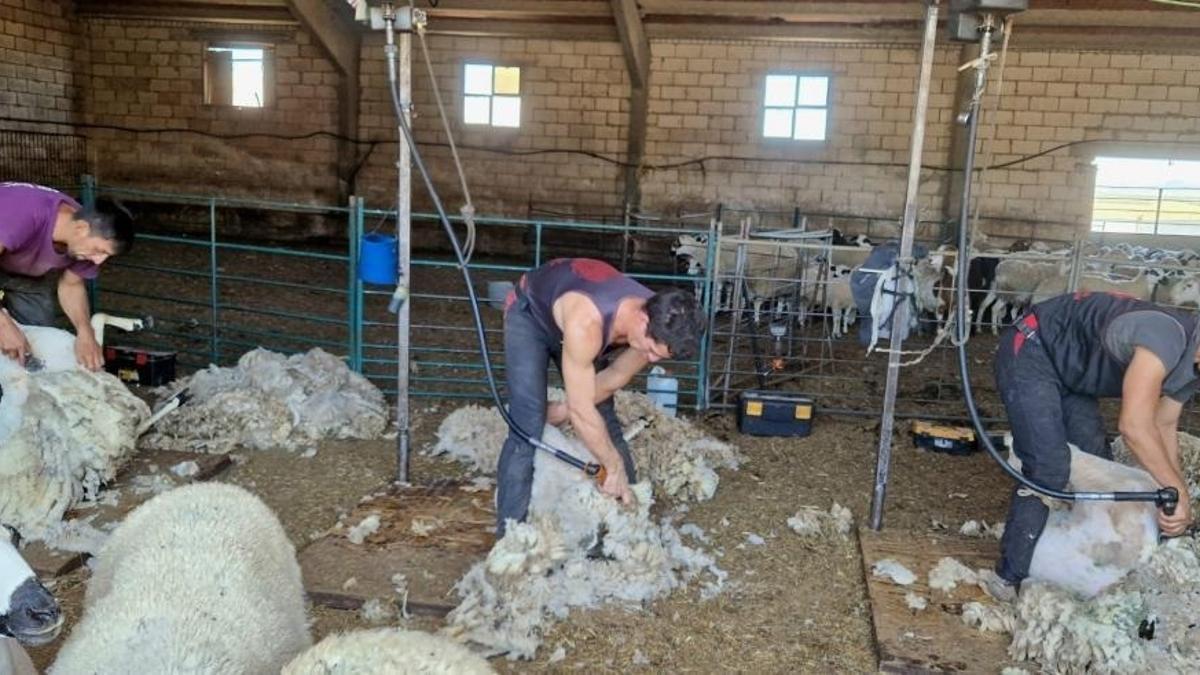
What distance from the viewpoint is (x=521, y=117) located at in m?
13.5

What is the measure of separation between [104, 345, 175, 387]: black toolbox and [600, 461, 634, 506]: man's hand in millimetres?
3445

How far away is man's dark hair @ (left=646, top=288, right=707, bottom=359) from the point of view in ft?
9.76

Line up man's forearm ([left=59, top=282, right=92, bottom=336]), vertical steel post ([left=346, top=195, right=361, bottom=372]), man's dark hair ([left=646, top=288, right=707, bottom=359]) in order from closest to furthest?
man's dark hair ([left=646, top=288, right=707, bottom=359]) < man's forearm ([left=59, top=282, right=92, bottom=336]) < vertical steel post ([left=346, top=195, right=361, bottom=372])

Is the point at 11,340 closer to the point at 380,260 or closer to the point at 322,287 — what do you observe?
the point at 380,260

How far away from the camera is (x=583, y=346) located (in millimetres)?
3209

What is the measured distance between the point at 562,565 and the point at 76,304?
2499 mm

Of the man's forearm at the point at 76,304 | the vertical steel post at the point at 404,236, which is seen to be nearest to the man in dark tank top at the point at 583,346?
the vertical steel post at the point at 404,236

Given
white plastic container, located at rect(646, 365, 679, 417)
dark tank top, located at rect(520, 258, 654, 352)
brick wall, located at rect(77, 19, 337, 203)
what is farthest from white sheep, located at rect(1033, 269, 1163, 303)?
brick wall, located at rect(77, 19, 337, 203)

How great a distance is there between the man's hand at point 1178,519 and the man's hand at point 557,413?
2.07 meters

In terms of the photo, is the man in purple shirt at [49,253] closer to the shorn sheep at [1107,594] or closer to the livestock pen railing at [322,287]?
the livestock pen railing at [322,287]

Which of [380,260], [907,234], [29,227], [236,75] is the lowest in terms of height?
[380,260]

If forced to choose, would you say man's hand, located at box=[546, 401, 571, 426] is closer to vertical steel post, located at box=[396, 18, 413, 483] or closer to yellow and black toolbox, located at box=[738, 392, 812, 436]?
vertical steel post, located at box=[396, 18, 413, 483]

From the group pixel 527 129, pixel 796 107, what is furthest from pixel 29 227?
Result: pixel 796 107

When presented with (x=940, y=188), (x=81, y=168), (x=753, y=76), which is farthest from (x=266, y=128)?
(x=940, y=188)
